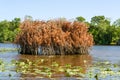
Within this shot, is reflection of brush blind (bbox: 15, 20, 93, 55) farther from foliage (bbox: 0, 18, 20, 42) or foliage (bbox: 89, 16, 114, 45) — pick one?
foliage (bbox: 89, 16, 114, 45)

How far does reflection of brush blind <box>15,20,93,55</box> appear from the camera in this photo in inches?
1745

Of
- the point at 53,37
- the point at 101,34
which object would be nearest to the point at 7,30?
the point at 101,34

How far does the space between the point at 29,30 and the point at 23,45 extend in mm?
2067

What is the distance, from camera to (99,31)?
116875 millimetres

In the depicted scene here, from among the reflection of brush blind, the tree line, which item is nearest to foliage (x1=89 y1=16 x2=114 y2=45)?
the tree line

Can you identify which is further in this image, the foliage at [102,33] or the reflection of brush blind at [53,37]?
the foliage at [102,33]

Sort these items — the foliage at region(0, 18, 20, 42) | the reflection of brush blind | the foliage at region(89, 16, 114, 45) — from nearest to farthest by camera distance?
the reflection of brush blind, the foliage at region(89, 16, 114, 45), the foliage at region(0, 18, 20, 42)

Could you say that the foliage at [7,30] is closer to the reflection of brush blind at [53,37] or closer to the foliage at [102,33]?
the foliage at [102,33]

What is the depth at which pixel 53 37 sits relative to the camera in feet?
147

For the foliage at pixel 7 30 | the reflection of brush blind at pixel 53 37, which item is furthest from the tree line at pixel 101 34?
the reflection of brush blind at pixel 53 37

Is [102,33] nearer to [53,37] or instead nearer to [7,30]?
[7,30]

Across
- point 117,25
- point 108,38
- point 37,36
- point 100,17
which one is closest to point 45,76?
point 37,36

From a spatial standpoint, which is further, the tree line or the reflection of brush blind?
the tree line

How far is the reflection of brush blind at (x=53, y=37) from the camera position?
145ft
